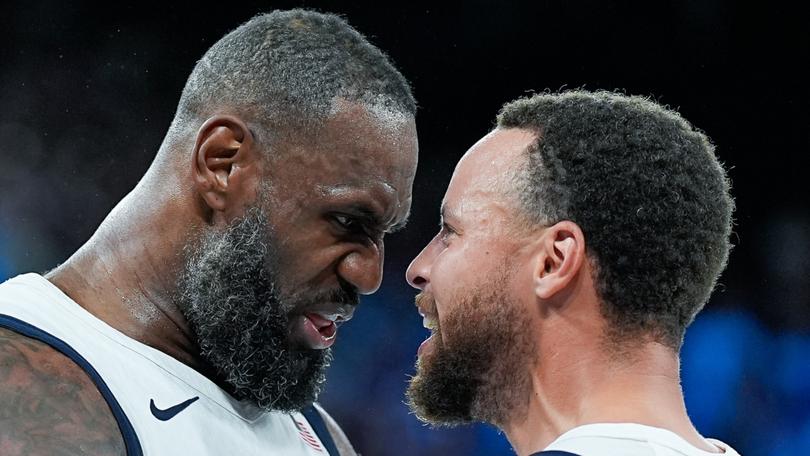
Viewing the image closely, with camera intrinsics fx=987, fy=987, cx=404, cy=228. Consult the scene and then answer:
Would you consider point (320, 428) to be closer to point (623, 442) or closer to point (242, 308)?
point (242, 308)

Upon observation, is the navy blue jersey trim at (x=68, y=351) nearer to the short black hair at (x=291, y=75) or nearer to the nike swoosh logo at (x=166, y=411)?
the nike swoosh logo at (x=166, y=411)

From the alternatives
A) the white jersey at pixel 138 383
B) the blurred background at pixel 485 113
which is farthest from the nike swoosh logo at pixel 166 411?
the blurred background at pixel 485 113

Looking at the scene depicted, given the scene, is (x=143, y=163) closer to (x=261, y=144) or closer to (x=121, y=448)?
(x=261, y=144)

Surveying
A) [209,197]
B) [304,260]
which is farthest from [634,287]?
[209,197]

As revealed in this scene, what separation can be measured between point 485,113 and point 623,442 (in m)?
4.20

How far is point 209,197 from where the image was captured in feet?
7.93

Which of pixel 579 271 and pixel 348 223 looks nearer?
pixel 579 271

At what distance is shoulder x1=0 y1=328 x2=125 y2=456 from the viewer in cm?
188

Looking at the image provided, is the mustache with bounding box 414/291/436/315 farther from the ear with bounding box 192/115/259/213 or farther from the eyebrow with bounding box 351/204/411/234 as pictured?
the ear with bounding box 192/115/259/213

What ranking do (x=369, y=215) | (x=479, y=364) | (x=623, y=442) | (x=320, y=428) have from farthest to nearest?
(x=320, y=428) → (x=369, y=215) → (x=479, y=364) → (x=623, y=442)

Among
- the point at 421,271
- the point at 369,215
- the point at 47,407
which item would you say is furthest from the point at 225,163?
the point at 47,407

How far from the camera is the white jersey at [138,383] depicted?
2092 millimetres

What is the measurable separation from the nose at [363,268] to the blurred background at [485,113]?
123 inches

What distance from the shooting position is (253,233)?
2.42 meters
